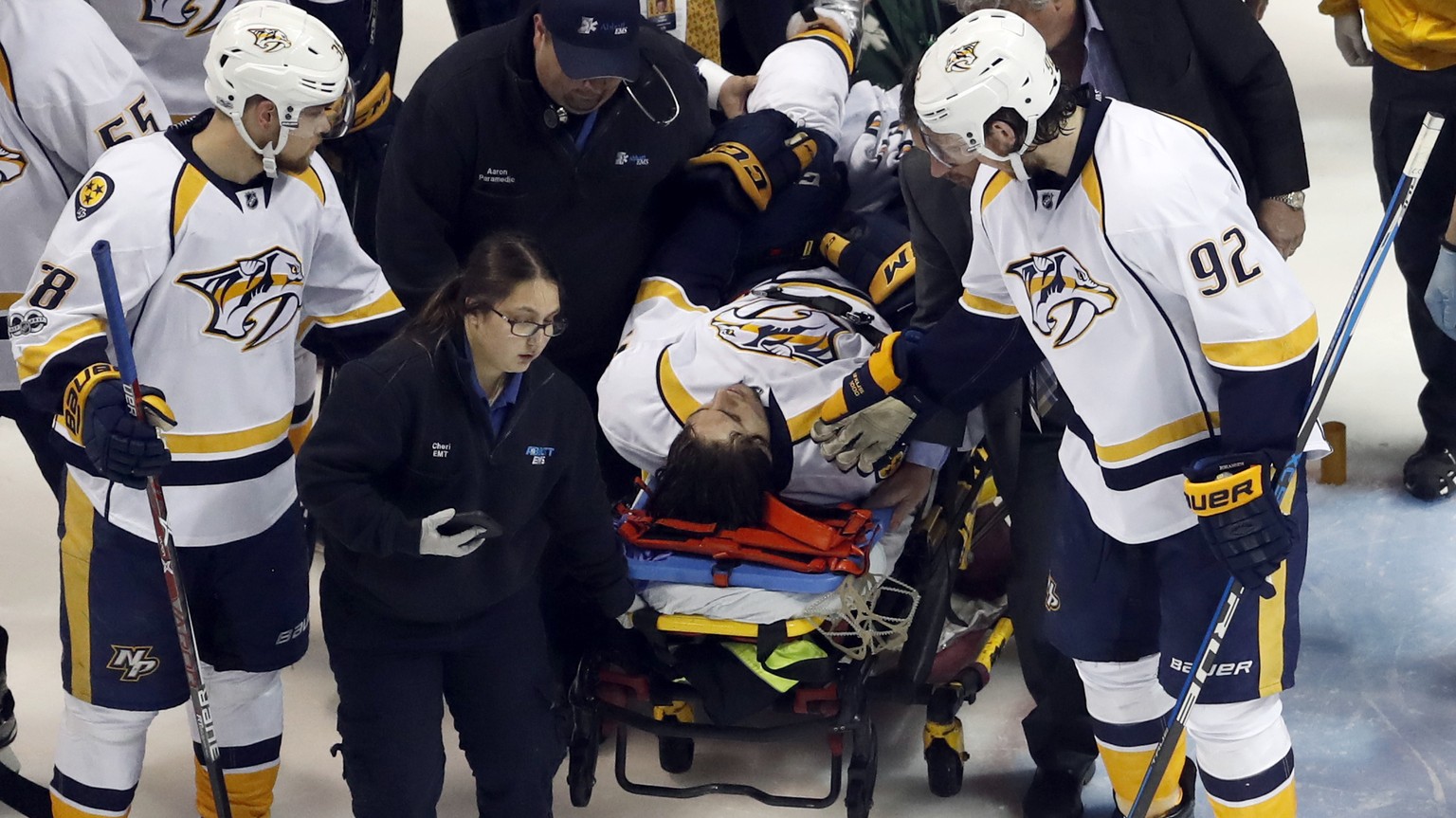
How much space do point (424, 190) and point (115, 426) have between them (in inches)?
43.9

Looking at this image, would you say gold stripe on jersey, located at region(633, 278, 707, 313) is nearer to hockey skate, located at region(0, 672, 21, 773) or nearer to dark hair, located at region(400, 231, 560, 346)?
dark hair, located at region(400, 231, 560, 346)

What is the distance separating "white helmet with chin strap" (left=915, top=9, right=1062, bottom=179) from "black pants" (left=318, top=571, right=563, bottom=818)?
104cm

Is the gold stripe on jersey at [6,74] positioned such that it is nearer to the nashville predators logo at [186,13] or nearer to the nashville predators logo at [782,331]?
the nashville predators logo at [186,13]

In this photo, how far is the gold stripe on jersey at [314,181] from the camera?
2.69 meters

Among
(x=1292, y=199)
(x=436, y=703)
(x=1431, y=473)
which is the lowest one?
(x=1431, y=473)

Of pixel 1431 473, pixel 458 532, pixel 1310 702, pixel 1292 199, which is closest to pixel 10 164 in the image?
pixel 458 532

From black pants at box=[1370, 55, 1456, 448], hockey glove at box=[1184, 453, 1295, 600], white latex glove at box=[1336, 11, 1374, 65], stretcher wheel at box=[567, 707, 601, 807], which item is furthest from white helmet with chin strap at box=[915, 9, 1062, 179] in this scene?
white latex glove at box=[1336, 11, 1374, 65]

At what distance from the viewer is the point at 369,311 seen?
9.39 ft

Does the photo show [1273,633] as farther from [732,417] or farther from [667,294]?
[667,294]

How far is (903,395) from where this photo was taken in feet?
9.87

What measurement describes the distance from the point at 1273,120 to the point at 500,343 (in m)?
1.50

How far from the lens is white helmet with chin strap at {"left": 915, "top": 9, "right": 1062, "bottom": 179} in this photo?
232cm

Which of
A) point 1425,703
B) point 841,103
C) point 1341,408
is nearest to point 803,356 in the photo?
point 841,103

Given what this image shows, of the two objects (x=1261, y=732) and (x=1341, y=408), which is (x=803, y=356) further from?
(x=1341, y=408)
